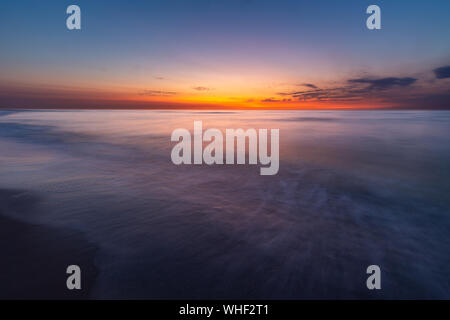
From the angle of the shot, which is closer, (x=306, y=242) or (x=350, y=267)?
(x=350, y=267)

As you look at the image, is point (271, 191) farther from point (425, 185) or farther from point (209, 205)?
point (425, 185)

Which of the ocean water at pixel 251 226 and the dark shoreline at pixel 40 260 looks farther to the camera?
the ocean water at pixel 251 226

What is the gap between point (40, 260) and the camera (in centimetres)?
356

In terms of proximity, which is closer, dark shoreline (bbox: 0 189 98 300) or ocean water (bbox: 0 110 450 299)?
dark shoreline (bbox: 0 189 98 300)

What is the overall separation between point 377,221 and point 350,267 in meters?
2.07

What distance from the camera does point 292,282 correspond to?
3359 millimetres

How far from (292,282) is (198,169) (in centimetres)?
633

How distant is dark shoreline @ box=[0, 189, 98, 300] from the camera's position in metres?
3.07

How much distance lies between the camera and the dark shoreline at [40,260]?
307cm
